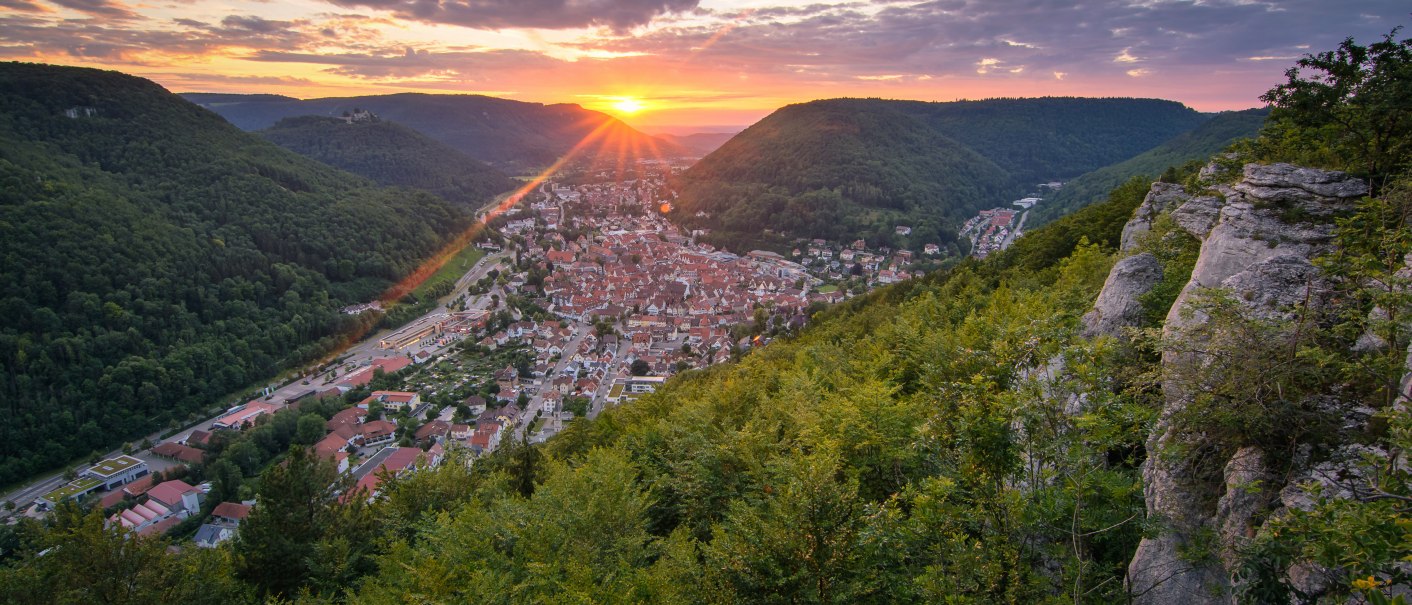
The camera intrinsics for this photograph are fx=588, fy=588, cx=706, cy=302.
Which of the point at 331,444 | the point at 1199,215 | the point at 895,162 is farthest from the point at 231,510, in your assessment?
the point at 895,162

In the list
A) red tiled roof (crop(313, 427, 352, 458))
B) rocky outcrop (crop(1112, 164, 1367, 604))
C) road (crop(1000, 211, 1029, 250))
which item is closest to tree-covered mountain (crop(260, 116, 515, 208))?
red tiled roof (crop(313, 427, 352, 458))

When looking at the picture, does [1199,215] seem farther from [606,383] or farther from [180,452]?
[180,452]

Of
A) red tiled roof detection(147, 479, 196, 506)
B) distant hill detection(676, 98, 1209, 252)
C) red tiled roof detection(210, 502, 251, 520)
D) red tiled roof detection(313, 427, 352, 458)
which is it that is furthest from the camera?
distant hill detection(676, 98, 1209, 252)

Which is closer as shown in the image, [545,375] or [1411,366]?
[1411,366]

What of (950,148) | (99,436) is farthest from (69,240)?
(950,148)

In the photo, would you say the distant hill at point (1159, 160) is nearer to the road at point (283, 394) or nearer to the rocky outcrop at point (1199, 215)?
the rocky outcrop at point (1199, 215)

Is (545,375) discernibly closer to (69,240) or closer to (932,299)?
(932,299)

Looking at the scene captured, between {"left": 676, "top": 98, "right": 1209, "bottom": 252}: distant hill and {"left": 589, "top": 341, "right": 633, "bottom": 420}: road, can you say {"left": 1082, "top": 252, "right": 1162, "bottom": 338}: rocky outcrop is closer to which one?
{"left": 589, "top": 341, "right": 633, "bottom": 420}: road
